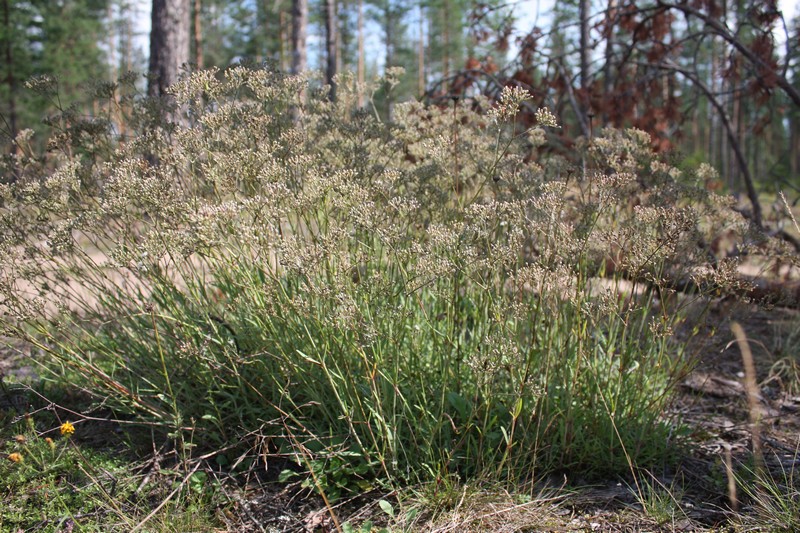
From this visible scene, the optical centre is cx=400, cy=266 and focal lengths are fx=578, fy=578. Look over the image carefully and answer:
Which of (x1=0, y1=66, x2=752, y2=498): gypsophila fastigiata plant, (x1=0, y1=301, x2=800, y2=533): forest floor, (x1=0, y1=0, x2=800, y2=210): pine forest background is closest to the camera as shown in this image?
(x1=0, y1=66, x2=752, y2=498): gypsophila fastigiata plant

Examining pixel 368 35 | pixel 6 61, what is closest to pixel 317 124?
pixel 6 61

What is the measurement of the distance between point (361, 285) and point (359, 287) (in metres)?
0.04

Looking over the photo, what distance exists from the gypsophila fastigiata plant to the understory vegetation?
0.7 inches

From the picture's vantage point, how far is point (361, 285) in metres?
2.40

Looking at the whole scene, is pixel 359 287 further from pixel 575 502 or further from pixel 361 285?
pixel 575 502

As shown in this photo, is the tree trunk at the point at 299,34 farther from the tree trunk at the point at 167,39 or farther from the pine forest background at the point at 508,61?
the tree trunk at the point at 167,39

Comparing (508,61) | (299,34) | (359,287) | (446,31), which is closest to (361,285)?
(359,287)

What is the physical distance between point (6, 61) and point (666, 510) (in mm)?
25343

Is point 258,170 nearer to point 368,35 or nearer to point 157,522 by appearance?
point 157,522

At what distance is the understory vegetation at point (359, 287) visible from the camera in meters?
2.35

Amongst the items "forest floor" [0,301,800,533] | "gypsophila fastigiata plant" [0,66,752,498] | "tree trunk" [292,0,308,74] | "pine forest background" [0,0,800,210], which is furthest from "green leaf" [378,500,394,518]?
"tree trunk" [292,0,308,74]

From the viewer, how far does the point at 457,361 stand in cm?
273

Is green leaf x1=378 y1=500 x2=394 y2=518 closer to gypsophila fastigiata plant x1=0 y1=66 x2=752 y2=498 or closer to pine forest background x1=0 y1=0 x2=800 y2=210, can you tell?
gypsophila fastigiata plant x1=0 y1=66 x2=752 y2=498

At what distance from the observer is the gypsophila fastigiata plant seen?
234cm
